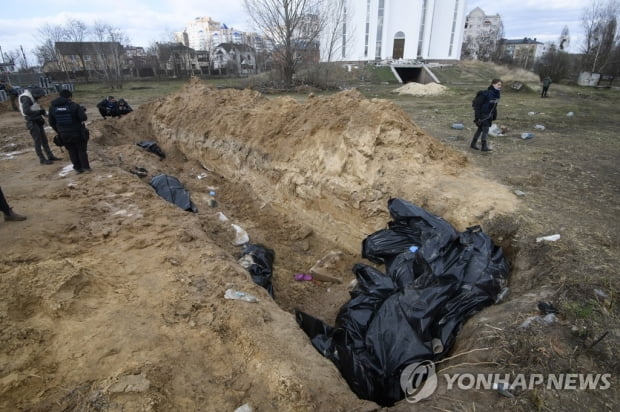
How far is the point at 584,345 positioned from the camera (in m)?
2.71

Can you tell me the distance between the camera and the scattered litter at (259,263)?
487 cm

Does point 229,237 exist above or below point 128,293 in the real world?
below

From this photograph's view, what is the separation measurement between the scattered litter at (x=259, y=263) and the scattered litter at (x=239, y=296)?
1018 mm

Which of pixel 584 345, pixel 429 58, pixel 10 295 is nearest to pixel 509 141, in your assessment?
pixel 584 345

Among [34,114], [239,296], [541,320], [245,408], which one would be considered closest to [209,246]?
[239,296]

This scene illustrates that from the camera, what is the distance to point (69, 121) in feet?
20.7

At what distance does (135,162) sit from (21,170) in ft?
7.33

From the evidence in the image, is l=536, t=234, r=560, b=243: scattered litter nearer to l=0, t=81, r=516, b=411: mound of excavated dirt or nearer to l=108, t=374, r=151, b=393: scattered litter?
l=0, t=81, r=516, b=411: mound of excavated dirt

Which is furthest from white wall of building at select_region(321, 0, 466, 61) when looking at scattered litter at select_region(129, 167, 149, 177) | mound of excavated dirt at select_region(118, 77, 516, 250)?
scattered litter at select_region(129, 167, 149, 177)

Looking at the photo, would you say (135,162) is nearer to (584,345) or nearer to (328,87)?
(584,345)

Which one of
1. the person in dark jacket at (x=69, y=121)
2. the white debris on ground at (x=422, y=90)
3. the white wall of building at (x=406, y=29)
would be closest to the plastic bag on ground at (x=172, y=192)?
the person in dark jacket at (x=69, y=121)

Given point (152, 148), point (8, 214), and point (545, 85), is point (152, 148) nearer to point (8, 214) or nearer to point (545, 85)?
point (8, 214)

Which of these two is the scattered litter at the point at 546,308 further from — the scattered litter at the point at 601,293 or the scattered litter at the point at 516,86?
the scattered litter at the point at 516,86

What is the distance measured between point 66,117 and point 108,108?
7.41 m
